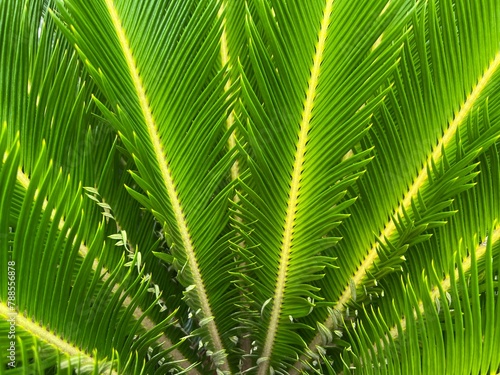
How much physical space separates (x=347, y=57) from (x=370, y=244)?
337 millimetres

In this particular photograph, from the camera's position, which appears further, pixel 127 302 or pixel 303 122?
pixel 127 302

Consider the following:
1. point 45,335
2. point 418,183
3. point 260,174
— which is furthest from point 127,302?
point 418,183

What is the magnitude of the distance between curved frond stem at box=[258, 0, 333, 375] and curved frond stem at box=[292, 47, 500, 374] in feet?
0.33

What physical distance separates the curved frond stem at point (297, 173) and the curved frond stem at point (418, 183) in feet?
0.33

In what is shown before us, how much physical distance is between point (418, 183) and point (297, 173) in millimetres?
226

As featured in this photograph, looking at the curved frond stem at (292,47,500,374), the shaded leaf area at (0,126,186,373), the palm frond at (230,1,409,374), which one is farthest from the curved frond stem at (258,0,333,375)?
the shaded leaf area at (0,126,186,373)

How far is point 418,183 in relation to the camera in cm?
78

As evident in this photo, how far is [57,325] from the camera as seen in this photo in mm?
605

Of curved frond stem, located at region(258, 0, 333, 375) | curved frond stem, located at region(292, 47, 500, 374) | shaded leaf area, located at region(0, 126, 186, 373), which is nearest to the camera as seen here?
shaded leaf area, located at region(0, 126, 186, 373)

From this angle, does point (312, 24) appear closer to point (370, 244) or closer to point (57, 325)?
point (370, 244)

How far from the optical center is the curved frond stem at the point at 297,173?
642 millimetres

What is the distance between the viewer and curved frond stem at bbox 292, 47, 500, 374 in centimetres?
75

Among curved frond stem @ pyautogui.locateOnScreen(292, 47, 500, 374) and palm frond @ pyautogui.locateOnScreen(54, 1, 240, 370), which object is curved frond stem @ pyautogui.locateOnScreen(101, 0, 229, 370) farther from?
curved frond stem @ pyautogui.locateOnScreen(292, 47, 500, 374)

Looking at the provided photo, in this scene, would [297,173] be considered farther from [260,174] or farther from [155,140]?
[155,140]
